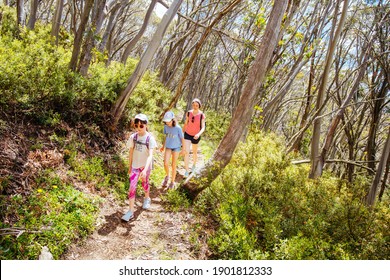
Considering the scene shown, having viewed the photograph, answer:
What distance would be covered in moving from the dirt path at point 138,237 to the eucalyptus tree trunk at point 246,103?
26.6 inches

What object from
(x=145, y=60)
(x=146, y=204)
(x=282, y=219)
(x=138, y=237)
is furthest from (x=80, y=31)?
(x=282, y=219)

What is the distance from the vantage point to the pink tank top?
6.03 meters

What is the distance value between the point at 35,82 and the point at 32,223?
284 centimetres

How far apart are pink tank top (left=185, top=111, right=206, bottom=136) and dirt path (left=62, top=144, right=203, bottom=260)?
193 cm

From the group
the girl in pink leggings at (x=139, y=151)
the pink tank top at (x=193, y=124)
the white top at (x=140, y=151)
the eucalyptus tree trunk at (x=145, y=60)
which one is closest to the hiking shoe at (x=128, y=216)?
the girl in pink leggings at (x=139, y=151)

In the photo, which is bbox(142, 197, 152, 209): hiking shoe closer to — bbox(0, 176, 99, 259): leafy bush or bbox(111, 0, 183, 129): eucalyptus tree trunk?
bbox(0, 176, 99, 259): leafy bush

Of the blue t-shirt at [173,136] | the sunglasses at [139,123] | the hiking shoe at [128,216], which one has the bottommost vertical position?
the hiking shoe at [128,216]

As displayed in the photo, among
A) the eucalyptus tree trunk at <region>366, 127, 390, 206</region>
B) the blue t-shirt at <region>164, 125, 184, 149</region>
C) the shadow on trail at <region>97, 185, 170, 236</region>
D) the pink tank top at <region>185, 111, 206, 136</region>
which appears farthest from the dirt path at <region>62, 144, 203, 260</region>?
the eucalyptus tree trunk at <region>366, 127, 390, 206</region>

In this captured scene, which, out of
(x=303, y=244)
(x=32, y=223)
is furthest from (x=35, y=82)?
(x=303, y=244)

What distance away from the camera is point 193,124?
612cm

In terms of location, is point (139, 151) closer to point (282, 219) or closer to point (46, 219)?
point (46, 219)

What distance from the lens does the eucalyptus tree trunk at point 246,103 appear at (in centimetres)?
434

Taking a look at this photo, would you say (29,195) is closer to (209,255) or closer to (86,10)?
(209,255)

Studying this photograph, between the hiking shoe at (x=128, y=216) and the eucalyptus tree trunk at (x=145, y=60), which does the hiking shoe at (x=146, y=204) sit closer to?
the hiking shoe at (x=128, y=216)
